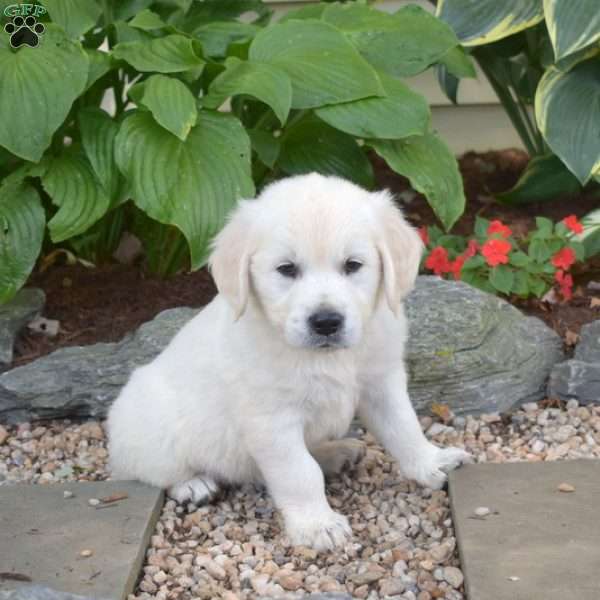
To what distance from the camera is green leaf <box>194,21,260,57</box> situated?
4867 millimetres

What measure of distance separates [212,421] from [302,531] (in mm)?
462

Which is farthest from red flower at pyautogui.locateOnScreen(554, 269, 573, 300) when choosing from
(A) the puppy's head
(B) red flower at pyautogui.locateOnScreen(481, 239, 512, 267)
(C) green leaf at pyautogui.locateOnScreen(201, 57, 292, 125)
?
(A) the puppy's head

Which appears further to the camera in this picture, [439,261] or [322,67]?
[439,261]

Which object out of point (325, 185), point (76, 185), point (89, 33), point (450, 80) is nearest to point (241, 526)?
point (325, 185)

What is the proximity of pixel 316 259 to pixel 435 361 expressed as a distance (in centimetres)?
132

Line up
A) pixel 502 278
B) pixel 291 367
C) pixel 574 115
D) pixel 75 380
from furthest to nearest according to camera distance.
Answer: pixel 574 115
pixel 502 278
pixel 75 380
pixel 291 367

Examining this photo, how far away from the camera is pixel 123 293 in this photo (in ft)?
16.4

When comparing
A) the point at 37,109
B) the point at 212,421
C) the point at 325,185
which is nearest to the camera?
the point at 325,185

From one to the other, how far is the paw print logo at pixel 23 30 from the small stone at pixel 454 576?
2725 millimetres

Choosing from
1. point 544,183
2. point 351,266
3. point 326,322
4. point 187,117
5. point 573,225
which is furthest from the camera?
point 544,183

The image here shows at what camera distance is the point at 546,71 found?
5156 millimetres

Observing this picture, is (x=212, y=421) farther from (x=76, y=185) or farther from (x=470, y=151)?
(x=470, y=151)

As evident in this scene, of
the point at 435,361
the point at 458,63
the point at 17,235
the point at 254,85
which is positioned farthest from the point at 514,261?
the point at 17,235

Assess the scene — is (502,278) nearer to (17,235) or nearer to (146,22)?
(146,22)
